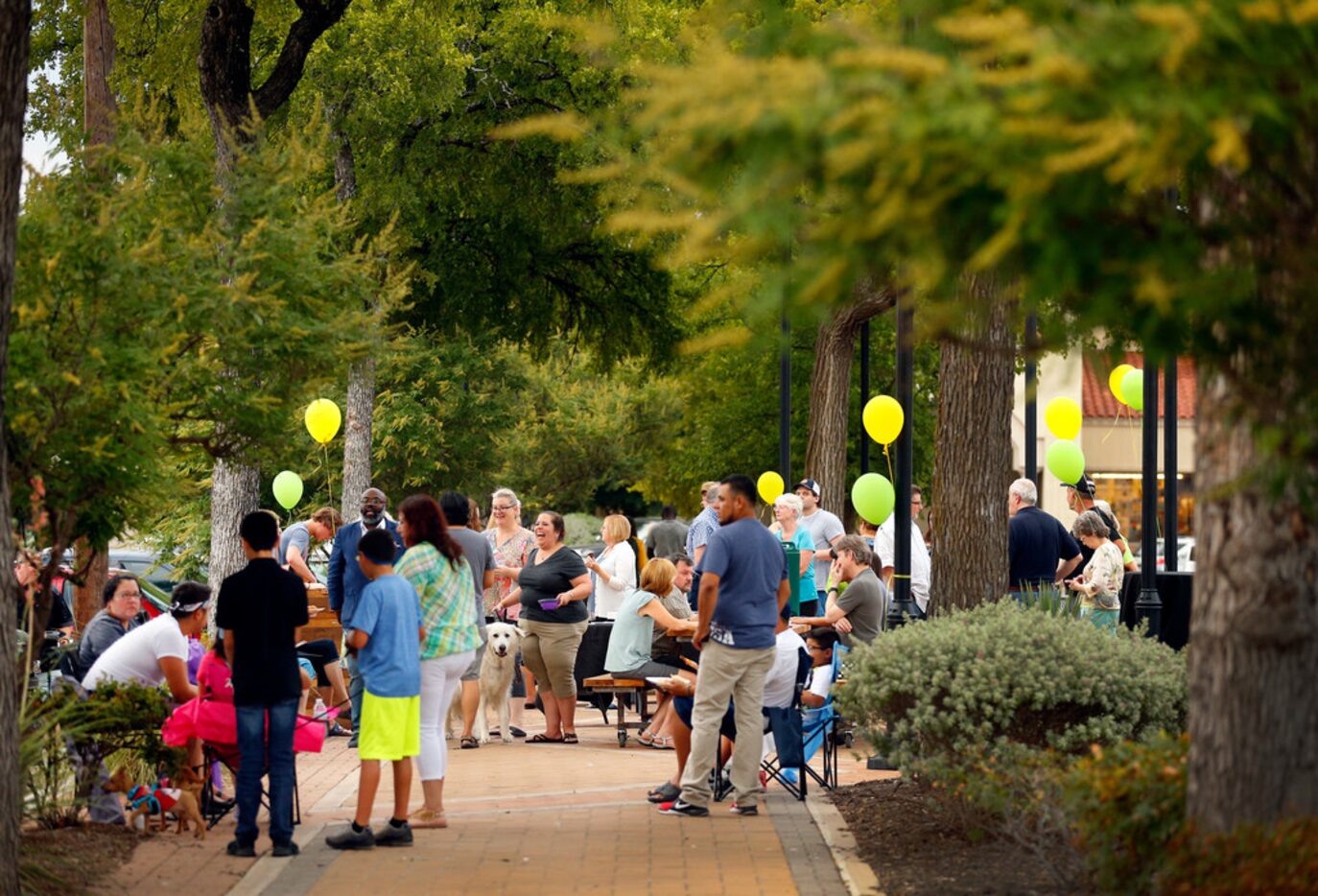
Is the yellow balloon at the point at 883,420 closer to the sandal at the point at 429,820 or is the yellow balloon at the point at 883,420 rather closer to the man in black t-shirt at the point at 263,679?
the sandal at the point at 429,820

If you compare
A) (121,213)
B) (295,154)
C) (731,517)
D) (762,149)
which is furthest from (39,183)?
(762,149)

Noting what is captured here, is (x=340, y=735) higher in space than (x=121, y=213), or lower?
lower

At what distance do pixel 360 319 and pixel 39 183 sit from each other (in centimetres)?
196

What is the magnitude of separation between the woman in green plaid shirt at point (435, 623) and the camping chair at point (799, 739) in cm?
201

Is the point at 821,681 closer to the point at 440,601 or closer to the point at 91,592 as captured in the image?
the point at 440,601

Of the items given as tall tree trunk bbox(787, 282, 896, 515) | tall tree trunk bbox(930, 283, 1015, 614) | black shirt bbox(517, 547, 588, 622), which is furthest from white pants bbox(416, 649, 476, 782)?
tall tree trunk bbox(787, 282, 896, 515)

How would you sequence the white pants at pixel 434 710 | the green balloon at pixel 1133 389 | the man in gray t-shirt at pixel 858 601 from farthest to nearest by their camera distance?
the green balloon at pixel 1133 389 → the man in gray t-shirt at pixel 858 601 → the white pants at pixel 434 710

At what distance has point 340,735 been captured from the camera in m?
16.3

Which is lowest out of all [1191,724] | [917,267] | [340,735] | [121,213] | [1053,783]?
[340,735]

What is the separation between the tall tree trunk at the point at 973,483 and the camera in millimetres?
13375

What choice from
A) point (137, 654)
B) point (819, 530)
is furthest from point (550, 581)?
point (137, 654)

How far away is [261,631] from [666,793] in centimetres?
305

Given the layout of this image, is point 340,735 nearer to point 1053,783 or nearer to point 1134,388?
point 1053,783

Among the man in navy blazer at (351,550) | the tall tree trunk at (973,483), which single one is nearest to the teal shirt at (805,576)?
the tall tree trunk at (973,483)
